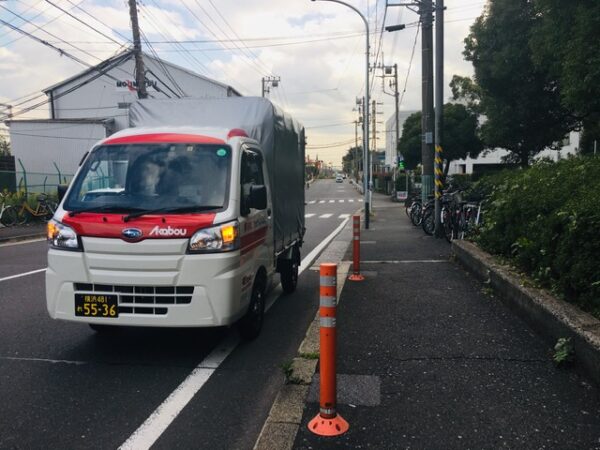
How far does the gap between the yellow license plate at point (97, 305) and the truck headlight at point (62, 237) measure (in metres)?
0.43

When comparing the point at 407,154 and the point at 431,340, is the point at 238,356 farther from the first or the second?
the point at 407,154

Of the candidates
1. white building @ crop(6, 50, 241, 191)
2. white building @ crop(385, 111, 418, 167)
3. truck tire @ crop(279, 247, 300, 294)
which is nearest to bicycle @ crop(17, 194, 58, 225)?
white building @ crop(6, 50, 241, 191)

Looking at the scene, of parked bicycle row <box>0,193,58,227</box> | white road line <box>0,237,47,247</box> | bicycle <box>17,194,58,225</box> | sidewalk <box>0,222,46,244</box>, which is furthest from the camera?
bicycle <box>17,194,58,225</box>

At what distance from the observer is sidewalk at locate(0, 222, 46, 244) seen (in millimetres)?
15138

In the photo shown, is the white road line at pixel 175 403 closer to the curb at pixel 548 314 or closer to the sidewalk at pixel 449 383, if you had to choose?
the sidewalk at pixel 449 383

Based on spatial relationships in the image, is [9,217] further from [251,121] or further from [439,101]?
[251,121]

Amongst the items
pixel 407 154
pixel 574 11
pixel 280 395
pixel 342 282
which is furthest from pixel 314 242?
pixel 407 154

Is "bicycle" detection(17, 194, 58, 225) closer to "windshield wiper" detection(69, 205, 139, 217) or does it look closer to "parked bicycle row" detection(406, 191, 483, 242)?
"parked bicycle row" detection(406, 191, 483, 242)

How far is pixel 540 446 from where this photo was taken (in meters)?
3.07

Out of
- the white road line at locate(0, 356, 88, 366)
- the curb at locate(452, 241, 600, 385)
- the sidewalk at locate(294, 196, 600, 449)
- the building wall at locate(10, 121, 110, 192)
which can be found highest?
the building wall at locate(10, 121, 110, 192)

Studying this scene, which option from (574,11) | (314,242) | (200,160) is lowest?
(314,242)

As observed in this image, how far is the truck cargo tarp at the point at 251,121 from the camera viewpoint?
238 inches

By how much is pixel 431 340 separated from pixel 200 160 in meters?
2.81

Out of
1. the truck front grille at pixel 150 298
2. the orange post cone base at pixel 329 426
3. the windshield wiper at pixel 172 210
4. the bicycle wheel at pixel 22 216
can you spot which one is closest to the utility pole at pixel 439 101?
the windshield wiper at pixel 172 210
